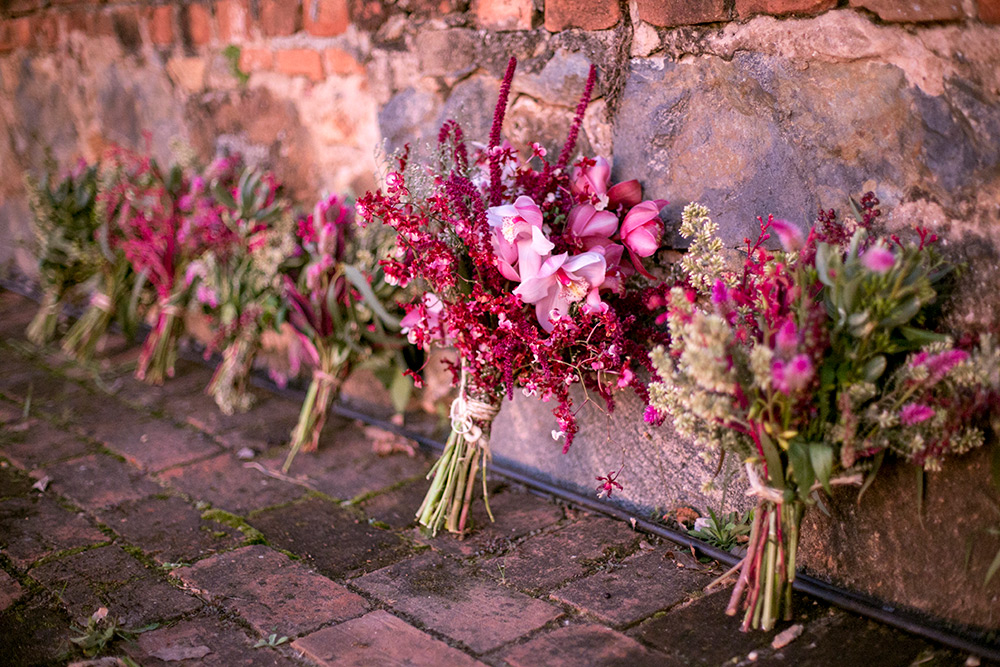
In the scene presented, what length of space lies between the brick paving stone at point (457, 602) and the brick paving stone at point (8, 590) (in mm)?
784

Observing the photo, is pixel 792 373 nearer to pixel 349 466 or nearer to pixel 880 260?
pixel 880 260

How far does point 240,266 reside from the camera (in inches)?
122

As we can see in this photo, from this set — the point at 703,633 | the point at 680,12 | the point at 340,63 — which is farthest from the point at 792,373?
the point at 340,63

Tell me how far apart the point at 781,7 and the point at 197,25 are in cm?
253

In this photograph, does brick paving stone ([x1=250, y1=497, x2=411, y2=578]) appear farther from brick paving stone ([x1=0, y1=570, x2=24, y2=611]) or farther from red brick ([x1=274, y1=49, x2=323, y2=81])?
red brick ([x1=274, y1=49, x2=323, y2=81])

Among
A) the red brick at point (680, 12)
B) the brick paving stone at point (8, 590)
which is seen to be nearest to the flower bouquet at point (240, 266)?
the brick paving stone at point (8, 590)

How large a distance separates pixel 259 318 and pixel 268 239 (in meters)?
0.29

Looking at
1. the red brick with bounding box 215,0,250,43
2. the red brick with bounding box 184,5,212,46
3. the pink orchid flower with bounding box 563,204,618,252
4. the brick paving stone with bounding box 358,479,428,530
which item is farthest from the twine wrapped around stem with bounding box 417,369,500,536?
the red brick with bounding box 184,5,212,46

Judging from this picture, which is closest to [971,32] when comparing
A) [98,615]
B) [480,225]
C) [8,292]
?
[480,225]

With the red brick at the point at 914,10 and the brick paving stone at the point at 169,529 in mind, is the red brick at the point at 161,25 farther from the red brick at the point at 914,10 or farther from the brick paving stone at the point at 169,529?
the red brick at the point at 914,10

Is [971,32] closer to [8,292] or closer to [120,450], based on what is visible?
[120,450]

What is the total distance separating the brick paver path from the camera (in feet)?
5.82

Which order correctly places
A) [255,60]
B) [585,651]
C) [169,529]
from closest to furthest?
[585,651] < [169,529] < [255,60]

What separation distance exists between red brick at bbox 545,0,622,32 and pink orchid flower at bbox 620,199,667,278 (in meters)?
0.50
